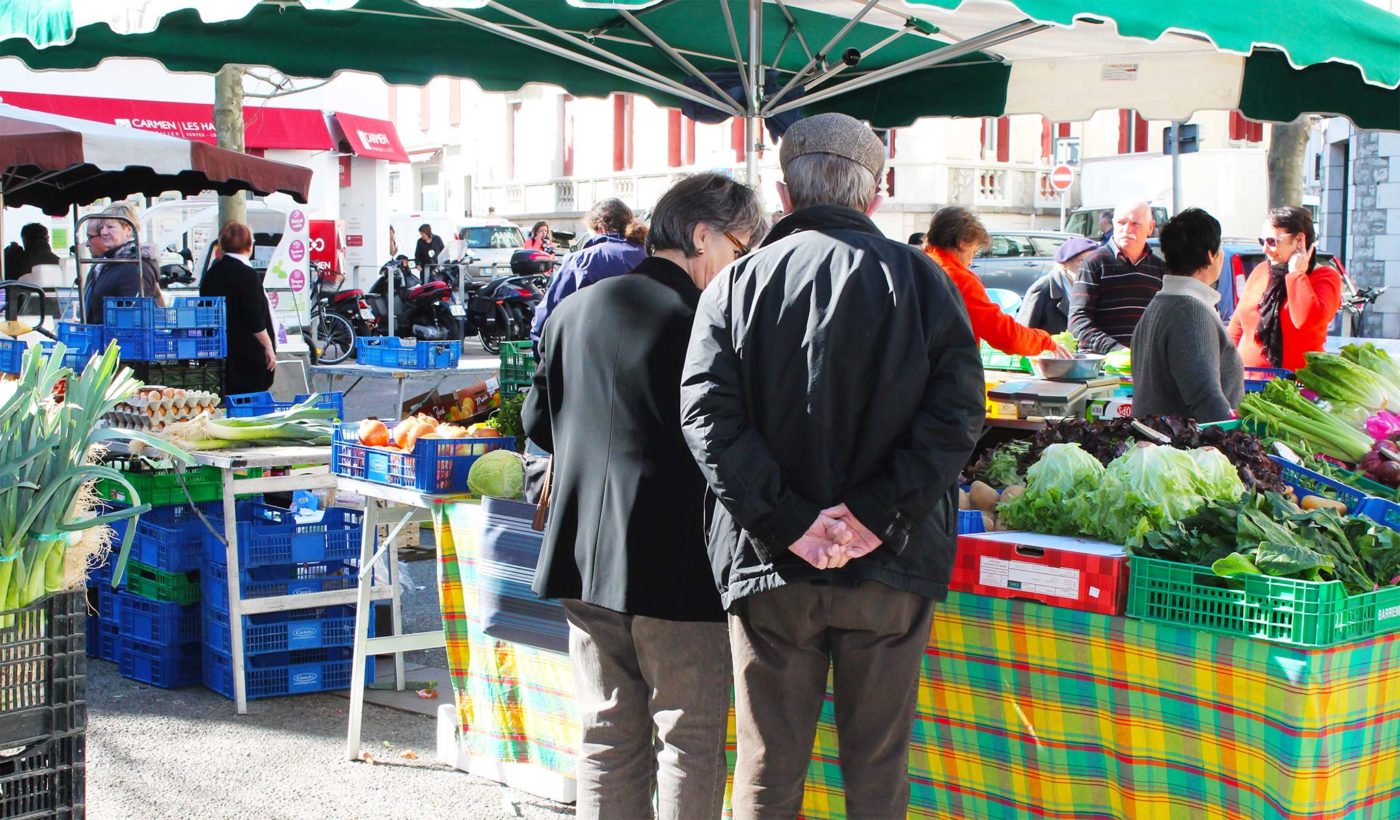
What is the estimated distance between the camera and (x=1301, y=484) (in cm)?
391

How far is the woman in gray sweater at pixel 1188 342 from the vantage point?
191 inches

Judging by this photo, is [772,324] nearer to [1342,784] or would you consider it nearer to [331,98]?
[1342,784]

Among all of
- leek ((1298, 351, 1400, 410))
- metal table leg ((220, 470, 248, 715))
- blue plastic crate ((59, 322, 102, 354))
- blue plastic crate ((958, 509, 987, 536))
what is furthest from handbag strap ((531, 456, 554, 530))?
blue plastic crate ((59, 322, 102, 354))

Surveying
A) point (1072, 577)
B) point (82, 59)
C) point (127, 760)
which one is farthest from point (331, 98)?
point (1072, 577)

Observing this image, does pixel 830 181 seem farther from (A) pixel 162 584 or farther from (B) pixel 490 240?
(B) pixel 490 240

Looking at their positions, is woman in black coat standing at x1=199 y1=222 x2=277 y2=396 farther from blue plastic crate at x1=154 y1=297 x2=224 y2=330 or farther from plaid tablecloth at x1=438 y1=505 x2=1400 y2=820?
plaid tablecloth at x1=438 y1=505 x2=1400 y2=820

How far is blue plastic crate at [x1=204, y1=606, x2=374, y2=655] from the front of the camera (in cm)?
536

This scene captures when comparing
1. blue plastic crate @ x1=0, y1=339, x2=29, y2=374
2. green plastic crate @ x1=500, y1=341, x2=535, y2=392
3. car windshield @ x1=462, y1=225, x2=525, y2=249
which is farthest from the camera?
car windshield @ x1=462, y1=225, x2=525, y2=249

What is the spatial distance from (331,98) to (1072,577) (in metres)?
26.8

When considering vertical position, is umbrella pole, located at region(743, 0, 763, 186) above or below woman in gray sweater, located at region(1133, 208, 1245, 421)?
above

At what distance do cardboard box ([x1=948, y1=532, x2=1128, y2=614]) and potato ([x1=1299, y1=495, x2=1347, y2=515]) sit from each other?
25.9 inches

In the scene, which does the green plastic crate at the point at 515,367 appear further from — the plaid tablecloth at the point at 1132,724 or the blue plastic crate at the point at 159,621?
the plaid tablecloth at the point at 1132,724

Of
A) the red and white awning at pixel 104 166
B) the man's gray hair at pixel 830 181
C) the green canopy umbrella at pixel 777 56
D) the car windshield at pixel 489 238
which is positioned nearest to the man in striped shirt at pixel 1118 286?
the green canopy umbrella at pixel 777 56

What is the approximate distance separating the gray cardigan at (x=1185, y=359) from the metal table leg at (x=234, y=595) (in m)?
3.23
